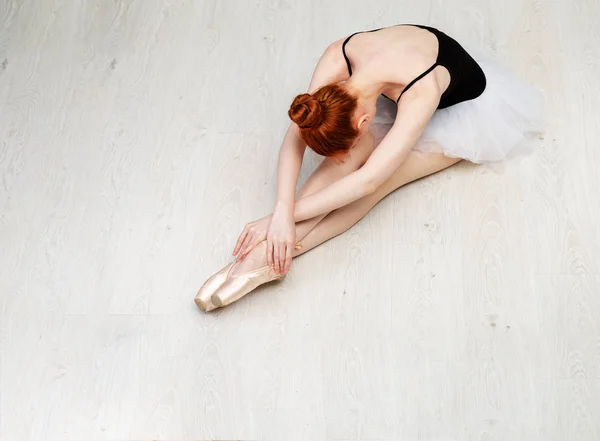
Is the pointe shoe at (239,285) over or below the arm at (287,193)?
below

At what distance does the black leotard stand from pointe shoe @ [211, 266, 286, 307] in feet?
1.96

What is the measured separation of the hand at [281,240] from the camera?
203cm

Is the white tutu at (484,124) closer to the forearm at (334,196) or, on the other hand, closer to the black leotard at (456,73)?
the black leotard at (456,73)

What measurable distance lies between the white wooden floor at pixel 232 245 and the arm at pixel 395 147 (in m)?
0.23

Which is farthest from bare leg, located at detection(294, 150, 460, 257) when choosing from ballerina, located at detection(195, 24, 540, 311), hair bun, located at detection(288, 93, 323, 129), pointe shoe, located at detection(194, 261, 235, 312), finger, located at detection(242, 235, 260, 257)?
hair bun, located at detection(288, 93, 323, 129)

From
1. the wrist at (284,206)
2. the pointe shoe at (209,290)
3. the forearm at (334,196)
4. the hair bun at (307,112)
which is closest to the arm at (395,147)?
the forearm at (334,196)

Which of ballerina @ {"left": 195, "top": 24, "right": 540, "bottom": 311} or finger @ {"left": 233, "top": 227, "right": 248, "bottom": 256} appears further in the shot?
finger @ {"left": 233, "top": 227, "right": 248, "bottom": 256}

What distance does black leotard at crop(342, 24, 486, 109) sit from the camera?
81.4 inches

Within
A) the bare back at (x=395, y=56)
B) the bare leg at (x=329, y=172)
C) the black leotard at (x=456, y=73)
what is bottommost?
the bare leg at (x=329, y=172)

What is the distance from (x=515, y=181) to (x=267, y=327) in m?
0.88

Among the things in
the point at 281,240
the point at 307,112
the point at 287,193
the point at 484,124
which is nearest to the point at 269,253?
the point at 281,240

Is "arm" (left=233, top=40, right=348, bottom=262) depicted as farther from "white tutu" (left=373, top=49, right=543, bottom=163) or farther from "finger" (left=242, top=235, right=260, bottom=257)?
"white tutu" (left=373, top=49, right=543, bottom=163)

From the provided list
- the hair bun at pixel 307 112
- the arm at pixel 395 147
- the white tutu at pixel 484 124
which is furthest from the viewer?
the white tutu at pixel 484 124

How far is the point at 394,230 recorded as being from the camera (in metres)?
2.20
